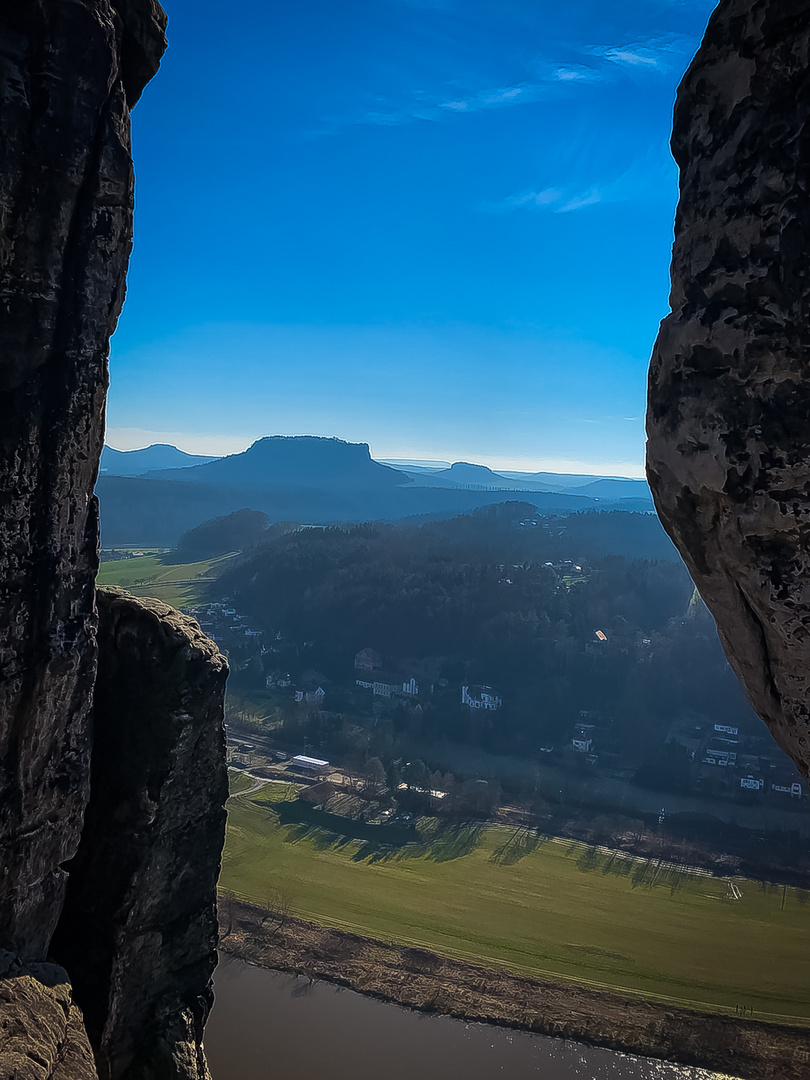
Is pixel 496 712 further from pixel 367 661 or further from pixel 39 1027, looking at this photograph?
pixel 39 1027

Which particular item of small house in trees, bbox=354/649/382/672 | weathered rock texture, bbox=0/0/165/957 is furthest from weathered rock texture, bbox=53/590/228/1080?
small house in trees, bbox=354/649/382/672

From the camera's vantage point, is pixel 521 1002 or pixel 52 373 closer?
pixel 52 373

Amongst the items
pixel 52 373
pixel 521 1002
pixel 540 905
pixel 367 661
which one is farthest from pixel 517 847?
pixel 52 373

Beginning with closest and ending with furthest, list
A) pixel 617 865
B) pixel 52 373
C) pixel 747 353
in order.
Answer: pixel 747 353 < pixel 52 373 < pixel 617 865

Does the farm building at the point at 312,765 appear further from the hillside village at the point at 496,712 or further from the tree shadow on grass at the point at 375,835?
the tree shadow on grass at the point at 375,835

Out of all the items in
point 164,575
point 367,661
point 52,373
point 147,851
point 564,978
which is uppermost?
point 52,373

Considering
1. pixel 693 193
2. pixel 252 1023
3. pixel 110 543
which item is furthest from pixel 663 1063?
pixel 110 543

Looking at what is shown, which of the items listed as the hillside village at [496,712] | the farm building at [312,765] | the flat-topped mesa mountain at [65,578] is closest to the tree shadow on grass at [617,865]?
the hillside village at [496,712]
